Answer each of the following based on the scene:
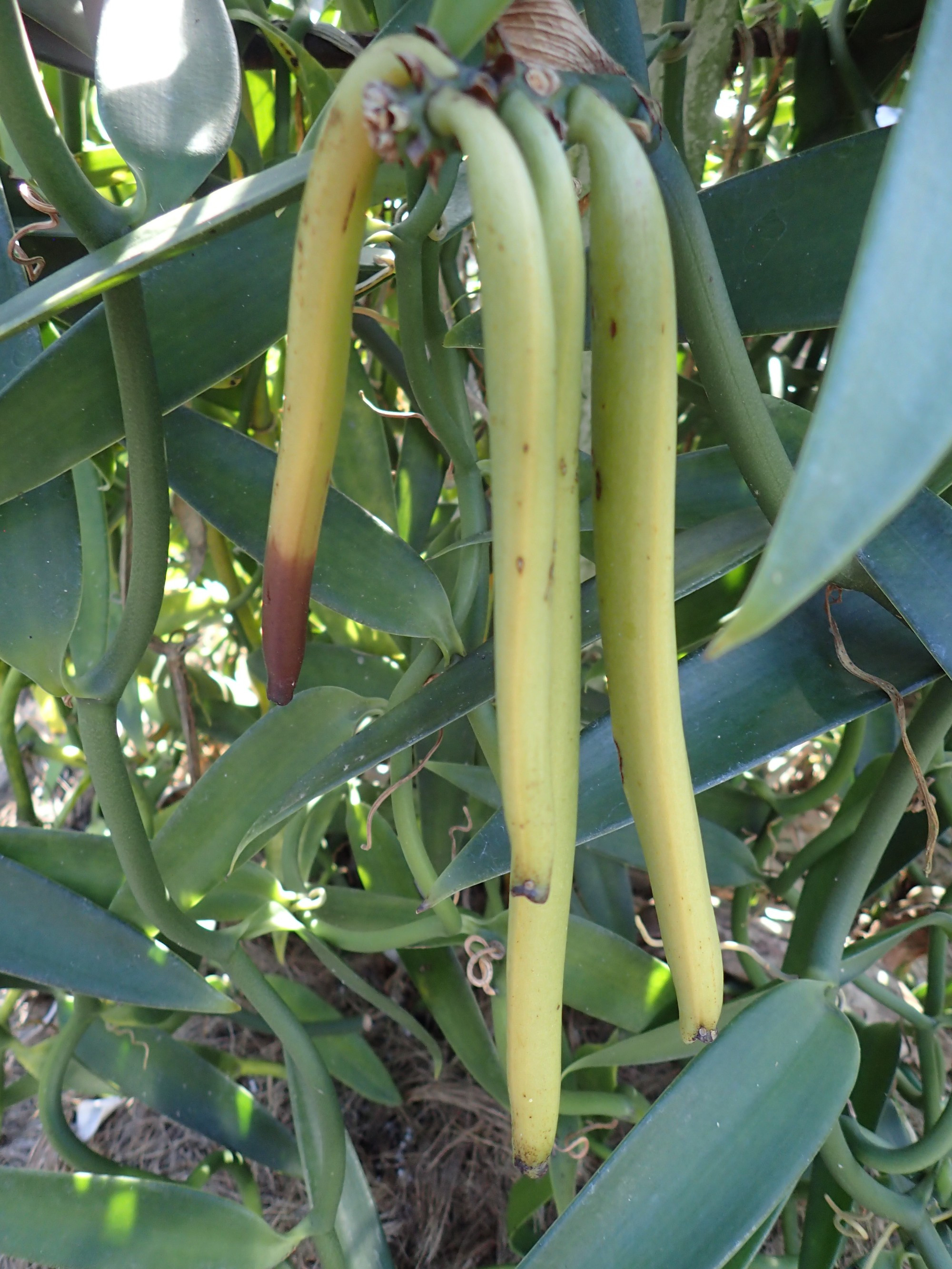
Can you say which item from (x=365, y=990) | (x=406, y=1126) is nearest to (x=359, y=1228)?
(x=365, y=990)

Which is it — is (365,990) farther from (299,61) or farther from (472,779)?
(299,61)

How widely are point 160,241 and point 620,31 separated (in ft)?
0.65

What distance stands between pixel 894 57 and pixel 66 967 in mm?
702

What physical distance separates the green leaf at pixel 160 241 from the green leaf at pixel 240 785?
260mm

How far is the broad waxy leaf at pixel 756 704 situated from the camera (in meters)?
0.39

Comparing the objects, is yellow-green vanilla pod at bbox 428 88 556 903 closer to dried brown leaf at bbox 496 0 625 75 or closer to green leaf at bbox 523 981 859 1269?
dried brown leaf at bbox 496 0 625 75

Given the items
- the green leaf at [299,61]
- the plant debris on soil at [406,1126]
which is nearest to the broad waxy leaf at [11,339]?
the green leaf at [299,61]

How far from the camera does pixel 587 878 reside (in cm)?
68

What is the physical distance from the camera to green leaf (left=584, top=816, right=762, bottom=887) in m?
0.61

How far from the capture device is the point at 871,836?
46cm

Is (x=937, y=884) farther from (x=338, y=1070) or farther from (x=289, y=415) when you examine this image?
(x=289, y=415)

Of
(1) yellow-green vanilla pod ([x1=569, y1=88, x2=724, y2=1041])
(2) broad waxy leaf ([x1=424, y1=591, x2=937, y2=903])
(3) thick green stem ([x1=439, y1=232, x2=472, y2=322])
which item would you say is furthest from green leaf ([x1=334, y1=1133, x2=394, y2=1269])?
(3) thick green stem ([x1=439, y1=232, x2=472, y2=322])

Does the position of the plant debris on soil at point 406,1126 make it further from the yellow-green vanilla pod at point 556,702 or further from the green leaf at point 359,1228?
the yellow-green vanilla pod at point 556,702

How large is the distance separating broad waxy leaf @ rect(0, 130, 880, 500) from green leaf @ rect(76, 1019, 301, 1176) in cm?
43
